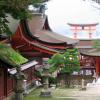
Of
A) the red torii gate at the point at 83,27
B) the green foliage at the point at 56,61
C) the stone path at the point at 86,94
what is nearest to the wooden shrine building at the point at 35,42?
the green foliage at the point at 56,61

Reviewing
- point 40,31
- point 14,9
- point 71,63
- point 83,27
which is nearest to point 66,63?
point 71,63

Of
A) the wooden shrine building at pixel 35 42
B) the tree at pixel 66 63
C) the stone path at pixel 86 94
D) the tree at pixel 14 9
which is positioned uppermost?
the tree at pixel 14 9

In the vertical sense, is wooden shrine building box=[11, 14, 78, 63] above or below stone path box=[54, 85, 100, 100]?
above

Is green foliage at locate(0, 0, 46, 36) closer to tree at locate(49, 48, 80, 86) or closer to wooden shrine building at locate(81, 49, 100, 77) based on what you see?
tree at locate(49, 48, 80, 86)

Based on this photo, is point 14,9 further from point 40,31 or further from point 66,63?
point 40,31

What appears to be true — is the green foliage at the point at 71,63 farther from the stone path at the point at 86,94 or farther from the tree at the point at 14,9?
the tree at the point at 14,9

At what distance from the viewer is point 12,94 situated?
19984mm

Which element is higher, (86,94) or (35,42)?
(35,42)

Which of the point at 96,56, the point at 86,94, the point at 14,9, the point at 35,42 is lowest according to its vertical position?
the point at 86,94

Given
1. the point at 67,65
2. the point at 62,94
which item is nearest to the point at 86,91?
the point at 62,94

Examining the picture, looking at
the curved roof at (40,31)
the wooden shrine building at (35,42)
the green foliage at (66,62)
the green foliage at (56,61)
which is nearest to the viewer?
the wooden shrine building at (35,42)

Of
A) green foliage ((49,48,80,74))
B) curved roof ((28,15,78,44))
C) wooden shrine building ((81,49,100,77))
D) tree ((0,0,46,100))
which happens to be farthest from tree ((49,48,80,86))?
tree ((0,0,46,100))

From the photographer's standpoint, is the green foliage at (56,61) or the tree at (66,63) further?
the tree at (66,63)

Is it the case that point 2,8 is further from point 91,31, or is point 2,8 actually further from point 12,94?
point 91,31
